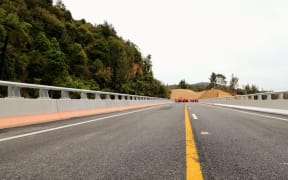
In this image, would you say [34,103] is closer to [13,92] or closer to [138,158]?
[13,92]

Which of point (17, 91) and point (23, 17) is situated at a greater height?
point (23, 17)

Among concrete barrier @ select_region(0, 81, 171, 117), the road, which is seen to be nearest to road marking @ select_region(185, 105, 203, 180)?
the road

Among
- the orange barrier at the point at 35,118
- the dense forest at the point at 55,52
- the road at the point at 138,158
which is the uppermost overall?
the dense forest at the point at 55,52

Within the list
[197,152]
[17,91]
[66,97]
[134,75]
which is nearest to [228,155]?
[197,152]

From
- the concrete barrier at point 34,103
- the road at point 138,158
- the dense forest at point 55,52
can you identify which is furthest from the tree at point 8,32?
the road at point 138,158

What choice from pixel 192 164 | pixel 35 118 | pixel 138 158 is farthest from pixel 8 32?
pixel 192 164

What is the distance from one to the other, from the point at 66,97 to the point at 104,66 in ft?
250

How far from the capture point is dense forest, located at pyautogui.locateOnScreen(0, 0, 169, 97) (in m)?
48.6

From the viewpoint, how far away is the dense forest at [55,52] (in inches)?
1914

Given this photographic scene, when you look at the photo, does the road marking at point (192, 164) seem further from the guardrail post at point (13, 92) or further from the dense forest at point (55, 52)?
the dense forest at point (55, 52)

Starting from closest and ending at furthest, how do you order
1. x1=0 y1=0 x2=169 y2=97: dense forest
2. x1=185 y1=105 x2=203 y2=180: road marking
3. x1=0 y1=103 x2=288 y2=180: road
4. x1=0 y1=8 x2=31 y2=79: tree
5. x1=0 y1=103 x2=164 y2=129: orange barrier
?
x1=185 y1=105 x2=203 y2=180: road marking, x1=0 y1=103 x2=288 y2=180: road, x1=0 y1=103 x2=164 y2=129: orange barrier, x1=0 y1=8 x2=31 y2=79: tree, x1=0 y1=0 x2=169 y2=97: dense forest

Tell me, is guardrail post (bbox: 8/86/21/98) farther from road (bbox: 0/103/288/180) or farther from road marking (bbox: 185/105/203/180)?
road marking (bbox: 185/105/203/180)

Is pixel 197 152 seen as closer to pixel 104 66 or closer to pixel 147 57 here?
pixel 104 66

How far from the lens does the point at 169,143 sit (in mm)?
4805
